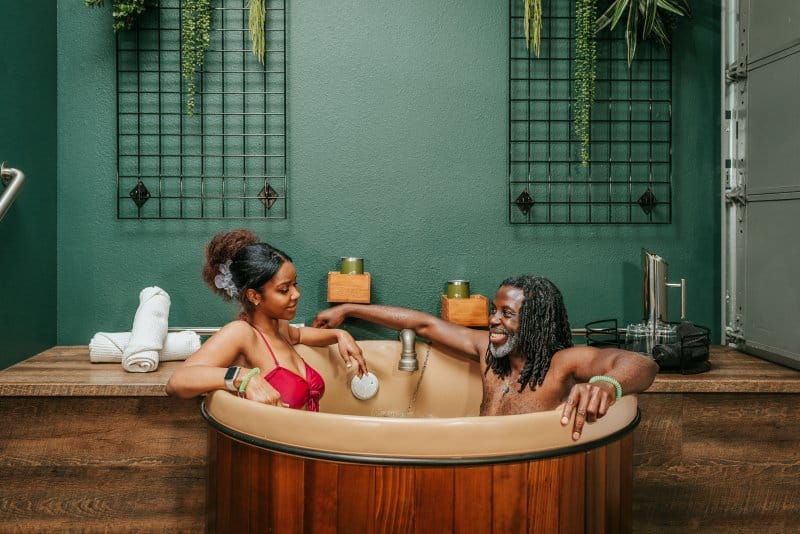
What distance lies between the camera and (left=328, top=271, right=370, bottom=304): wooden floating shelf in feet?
8.80

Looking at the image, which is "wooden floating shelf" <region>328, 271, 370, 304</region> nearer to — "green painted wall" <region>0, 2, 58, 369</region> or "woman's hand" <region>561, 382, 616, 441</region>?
"green painted wall" <region>0, 2, 58, 369</region>

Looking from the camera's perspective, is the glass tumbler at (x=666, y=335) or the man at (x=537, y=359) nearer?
the man at (x=537, y=359)

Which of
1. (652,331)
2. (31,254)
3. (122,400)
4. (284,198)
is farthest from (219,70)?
(652,331)

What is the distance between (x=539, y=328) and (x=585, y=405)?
53 centimetres

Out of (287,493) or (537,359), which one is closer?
(287,493)

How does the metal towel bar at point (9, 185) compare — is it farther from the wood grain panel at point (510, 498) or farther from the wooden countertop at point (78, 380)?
the wood grain panel at point (510, 498)

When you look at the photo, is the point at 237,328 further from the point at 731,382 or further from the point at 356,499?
the point at 731,382

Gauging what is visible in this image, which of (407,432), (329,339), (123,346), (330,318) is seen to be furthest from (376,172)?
(407,432)

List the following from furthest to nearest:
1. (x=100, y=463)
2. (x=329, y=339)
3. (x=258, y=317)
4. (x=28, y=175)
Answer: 1. (x=28, y=175)
2. (x=329, y=339)
3. (x=100, y=463)
4. (x=258, y=317)

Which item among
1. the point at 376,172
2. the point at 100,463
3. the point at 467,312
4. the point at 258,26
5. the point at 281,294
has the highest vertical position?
the point at 258,26

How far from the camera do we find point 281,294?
2082 mm

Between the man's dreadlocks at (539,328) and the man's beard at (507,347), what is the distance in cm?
2

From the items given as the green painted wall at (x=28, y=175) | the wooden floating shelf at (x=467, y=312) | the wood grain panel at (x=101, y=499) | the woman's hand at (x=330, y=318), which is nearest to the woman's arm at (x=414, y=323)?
the woman's hand at (x=330, y=318)

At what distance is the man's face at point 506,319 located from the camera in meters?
2.03
